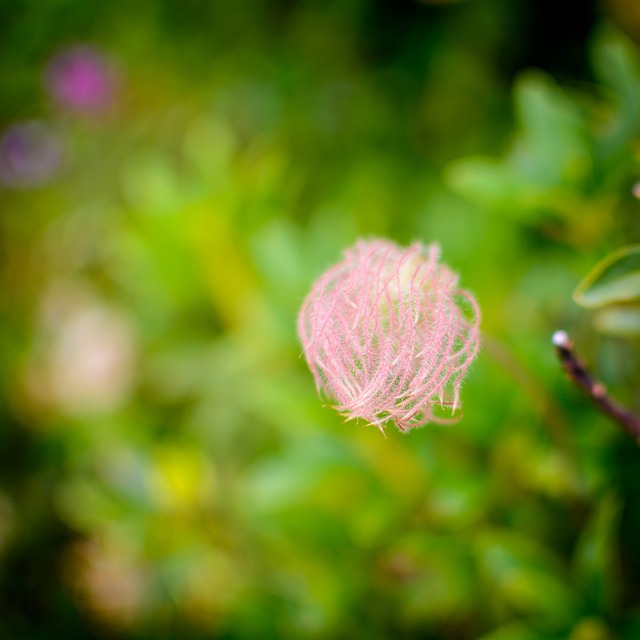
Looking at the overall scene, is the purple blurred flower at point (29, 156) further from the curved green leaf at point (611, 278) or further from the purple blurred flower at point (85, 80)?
the curved green leaf at point (611, 278)

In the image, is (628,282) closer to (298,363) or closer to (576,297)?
(576,297)

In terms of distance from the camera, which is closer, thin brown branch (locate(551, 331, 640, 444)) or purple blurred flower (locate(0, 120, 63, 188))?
thin brown branch (locate(551, 331, 640, 444))

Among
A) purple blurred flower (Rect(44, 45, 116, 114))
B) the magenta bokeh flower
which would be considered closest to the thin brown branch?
the magenta bokeh flower

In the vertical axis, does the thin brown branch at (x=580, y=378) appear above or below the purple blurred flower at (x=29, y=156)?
below

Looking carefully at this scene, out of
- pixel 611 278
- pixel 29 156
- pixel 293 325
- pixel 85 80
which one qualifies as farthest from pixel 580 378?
pixel 29 156

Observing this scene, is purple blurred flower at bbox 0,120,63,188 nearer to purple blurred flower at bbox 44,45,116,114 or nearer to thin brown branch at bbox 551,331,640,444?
purple blurred flower at bbox 44,45,116,114

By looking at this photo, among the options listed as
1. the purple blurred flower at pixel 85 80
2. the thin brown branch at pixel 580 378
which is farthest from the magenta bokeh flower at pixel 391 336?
the purple blurred flower at pixel 85 80

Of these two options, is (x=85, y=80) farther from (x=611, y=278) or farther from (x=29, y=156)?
(x=611, y=278)
